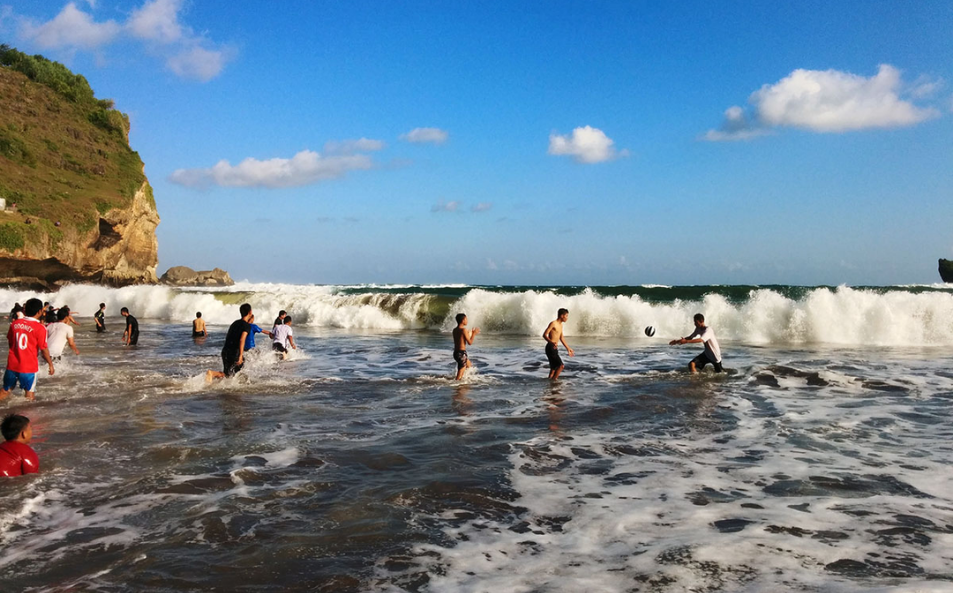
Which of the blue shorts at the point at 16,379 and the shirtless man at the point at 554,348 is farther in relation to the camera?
the shirtless man at the point at 554,348

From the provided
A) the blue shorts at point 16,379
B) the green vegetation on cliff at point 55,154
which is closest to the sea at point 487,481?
the blue shorts at point 16,379

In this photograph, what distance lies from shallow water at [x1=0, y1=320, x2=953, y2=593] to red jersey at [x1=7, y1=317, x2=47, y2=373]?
0.84 m

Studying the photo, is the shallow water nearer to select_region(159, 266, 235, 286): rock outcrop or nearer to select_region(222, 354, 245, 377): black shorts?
select_region(222, 354, 245, 377): black shorts

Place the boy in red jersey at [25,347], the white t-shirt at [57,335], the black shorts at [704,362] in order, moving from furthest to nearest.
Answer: the black shorts at [704,362] → the white t-shirt at [57,335] → the boy in red jersey at [25,347]

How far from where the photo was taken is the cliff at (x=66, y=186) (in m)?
47.5

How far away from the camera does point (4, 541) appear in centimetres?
461

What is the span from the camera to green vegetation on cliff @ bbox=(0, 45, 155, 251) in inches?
1912

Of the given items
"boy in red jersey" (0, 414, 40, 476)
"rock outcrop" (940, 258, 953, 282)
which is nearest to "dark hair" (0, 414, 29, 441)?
"boy in red jersey" (0, 414, 40, 476)

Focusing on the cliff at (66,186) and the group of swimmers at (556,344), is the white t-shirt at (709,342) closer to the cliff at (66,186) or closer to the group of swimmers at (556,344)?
the group of swimmers at (556,344)

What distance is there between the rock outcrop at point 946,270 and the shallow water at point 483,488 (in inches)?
2335

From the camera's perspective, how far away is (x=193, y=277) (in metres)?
88.7

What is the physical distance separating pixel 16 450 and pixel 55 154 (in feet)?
210

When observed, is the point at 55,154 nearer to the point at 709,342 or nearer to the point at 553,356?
the point at 553,356

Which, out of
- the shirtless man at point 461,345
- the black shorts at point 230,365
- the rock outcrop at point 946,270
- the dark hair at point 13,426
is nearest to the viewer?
the dark hair at point 13,426
